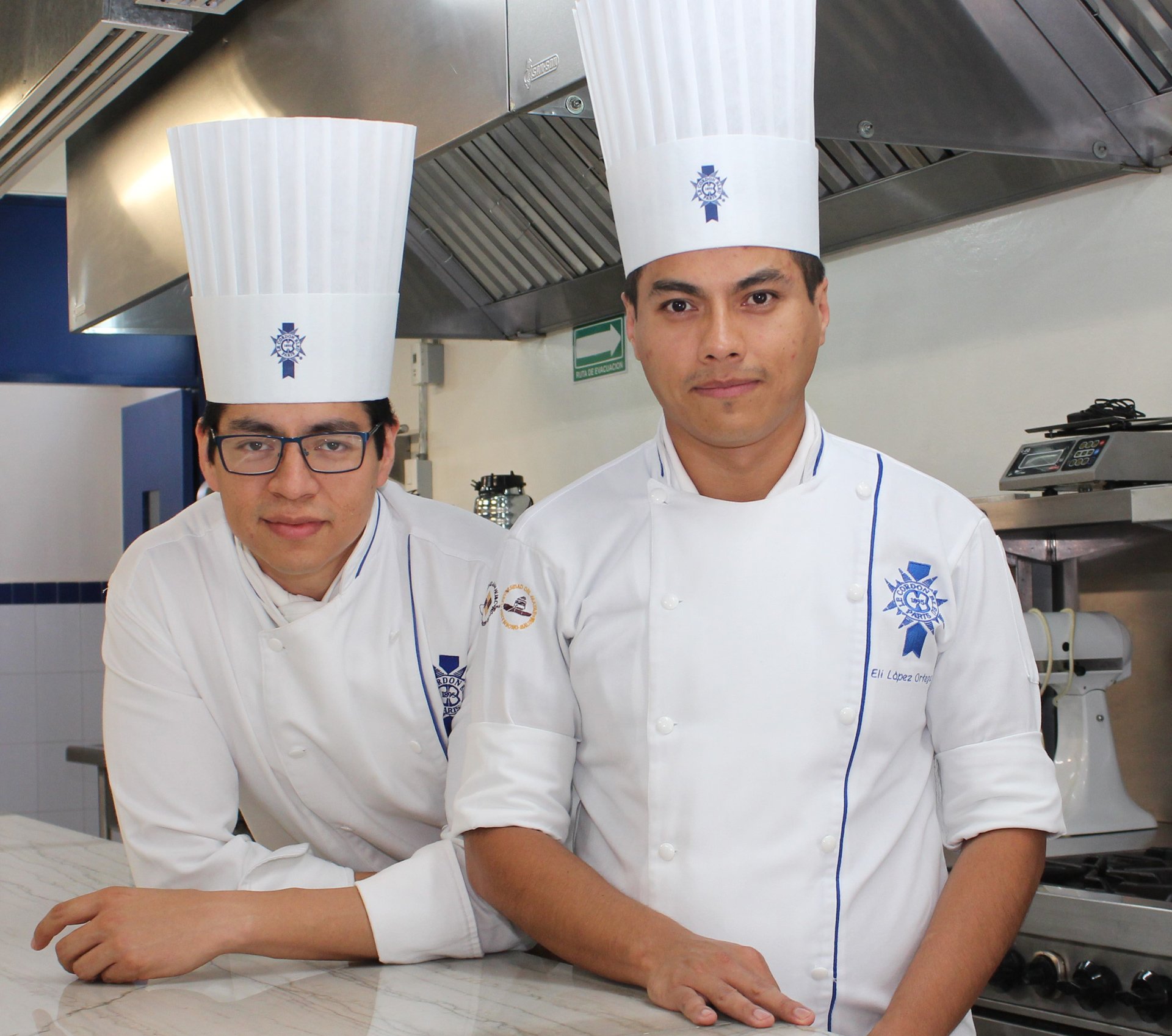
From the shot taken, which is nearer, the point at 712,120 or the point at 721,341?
the point at 721,341

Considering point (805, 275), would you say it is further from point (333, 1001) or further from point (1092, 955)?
point (1092, 955)

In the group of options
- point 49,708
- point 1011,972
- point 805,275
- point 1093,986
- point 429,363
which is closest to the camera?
point 805,275

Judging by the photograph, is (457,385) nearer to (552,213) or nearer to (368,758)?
(552,213)

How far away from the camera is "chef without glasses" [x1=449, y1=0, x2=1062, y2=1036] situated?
3.82ft

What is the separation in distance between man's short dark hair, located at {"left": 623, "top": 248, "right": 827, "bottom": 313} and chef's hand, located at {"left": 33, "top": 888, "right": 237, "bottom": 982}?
0.69m

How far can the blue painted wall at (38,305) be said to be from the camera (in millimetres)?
4691

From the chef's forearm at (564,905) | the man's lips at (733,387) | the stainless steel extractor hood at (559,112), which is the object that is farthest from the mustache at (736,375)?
the stainless steel extractor hood at (559,112)

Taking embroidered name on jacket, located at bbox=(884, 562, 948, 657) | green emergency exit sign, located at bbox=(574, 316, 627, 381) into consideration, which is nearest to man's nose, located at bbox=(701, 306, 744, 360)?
embroidered name on jacket, located at bbox=(884, 562, 948, 657)

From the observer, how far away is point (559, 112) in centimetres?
168

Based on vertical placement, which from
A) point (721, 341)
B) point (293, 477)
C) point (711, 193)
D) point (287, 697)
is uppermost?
point (711, 193)

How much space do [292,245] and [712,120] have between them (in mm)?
517

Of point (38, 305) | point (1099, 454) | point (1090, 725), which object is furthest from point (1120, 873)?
point (38, 305)

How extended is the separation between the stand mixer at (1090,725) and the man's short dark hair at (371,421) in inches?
39.9

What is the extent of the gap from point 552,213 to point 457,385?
1.03 metres
